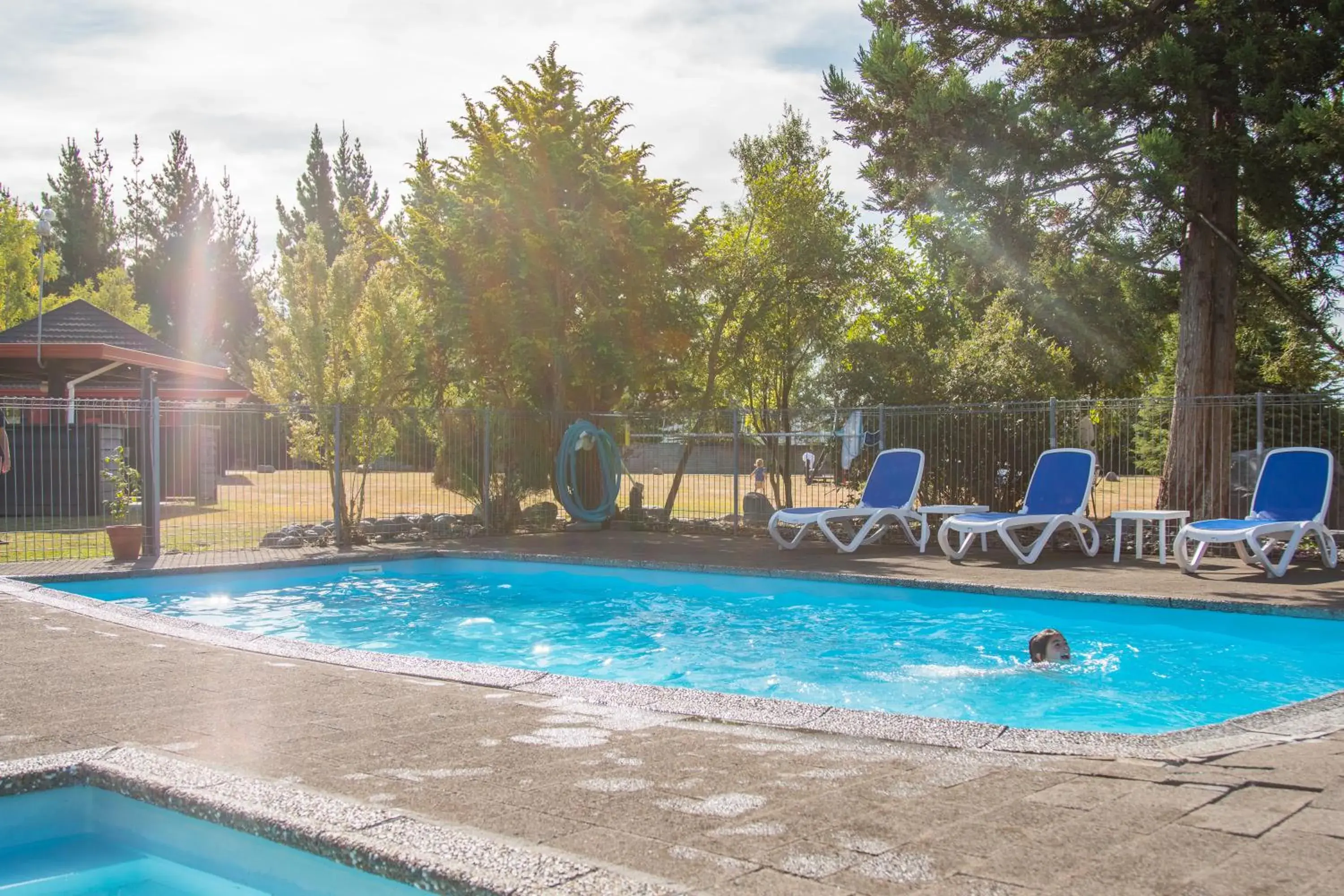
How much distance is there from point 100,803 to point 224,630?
130 inches

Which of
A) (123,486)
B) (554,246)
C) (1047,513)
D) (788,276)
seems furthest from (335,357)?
(1047,513)

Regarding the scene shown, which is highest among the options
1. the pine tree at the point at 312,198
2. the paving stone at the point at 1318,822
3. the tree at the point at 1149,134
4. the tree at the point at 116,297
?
the pine tree at the point at 312,198

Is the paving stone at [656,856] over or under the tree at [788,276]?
under

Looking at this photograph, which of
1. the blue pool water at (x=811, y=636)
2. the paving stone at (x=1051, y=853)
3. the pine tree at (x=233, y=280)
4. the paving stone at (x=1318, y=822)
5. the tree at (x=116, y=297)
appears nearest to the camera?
the paving stone at (x=1051, y=853)

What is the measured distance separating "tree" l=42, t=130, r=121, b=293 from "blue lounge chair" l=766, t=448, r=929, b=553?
40.3 metres

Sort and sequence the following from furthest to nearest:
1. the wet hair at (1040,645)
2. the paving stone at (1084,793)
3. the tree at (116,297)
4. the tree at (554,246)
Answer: the tree at (116,297), the tree at (554,246), the wet hair at (1040,645), the paving stone at (1084,793)

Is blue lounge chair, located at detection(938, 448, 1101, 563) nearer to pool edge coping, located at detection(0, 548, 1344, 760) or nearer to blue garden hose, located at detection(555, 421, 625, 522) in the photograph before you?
pool edge coping, located at detection(0, 548, 1344, 760)

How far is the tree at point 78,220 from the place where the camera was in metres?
43.4

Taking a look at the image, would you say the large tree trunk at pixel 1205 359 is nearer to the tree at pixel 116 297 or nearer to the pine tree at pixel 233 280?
the tree at pixel 116 297

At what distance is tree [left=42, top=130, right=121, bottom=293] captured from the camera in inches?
1708

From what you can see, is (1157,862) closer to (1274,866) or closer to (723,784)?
(1274,866)

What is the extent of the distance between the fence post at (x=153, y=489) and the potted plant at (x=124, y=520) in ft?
0.36

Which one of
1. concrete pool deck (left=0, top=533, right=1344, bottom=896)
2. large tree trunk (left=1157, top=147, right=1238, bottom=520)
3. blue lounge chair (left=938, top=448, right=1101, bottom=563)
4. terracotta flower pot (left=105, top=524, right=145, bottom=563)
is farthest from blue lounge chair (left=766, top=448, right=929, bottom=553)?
concrete pool deck (left=0, top=533, right=1344, bottom=896)

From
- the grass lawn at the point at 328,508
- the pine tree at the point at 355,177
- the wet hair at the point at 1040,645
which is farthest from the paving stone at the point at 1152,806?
the pine tree at the point at 355,177
